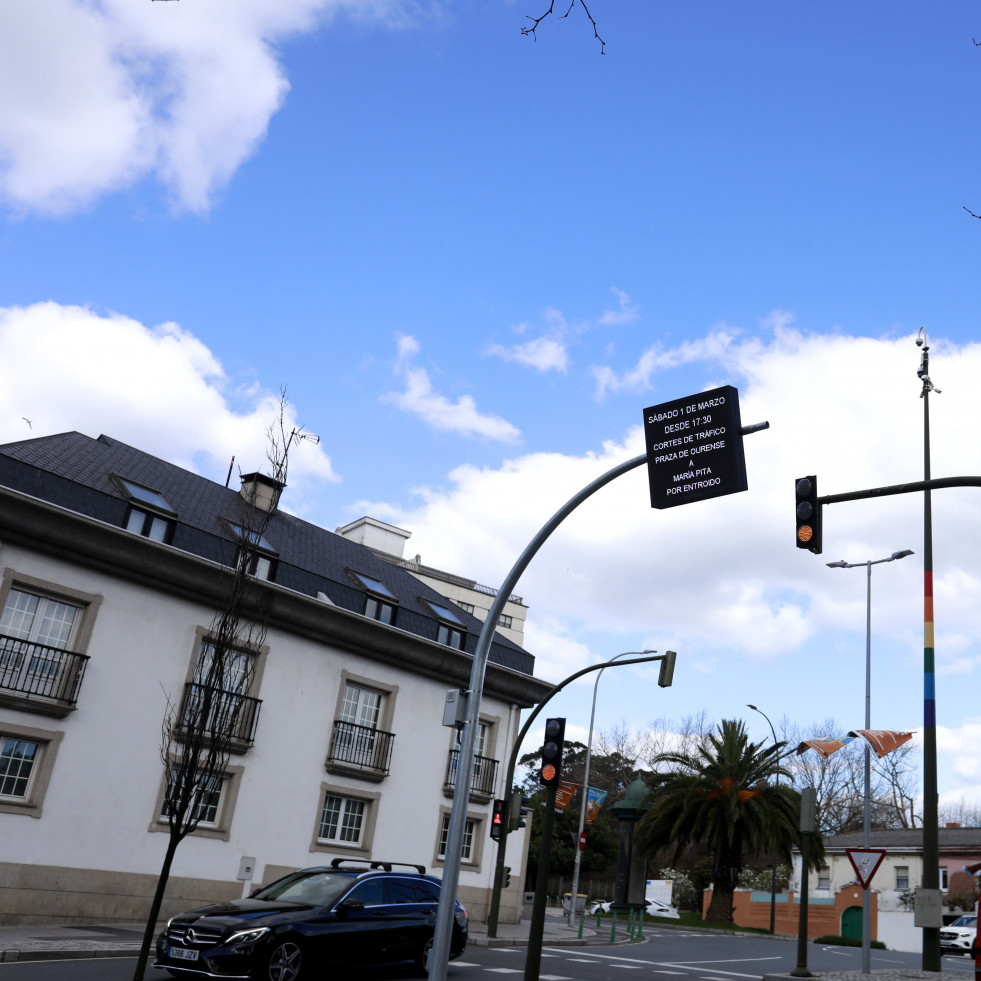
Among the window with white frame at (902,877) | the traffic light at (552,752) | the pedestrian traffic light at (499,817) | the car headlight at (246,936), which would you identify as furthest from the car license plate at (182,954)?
the window with white frame at (902,877)

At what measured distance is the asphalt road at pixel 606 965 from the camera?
41.9 feet

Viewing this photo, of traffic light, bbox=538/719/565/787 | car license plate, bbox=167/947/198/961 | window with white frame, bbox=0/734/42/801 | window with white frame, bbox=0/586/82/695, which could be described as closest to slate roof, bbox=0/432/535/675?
window with white frame, bbox=0/586/82/695

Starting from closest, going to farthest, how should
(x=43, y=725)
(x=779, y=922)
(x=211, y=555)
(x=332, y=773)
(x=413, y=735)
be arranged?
1. (x=43, y=725)
2. (x=211, y=555)
3. (x=332, y=773)
4. (x=413, y=735)
5. (x=779, y=922)

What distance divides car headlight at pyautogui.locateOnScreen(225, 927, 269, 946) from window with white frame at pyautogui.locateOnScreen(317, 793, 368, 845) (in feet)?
40.9

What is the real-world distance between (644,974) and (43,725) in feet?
39.7

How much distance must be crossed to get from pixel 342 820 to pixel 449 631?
20.4 feet

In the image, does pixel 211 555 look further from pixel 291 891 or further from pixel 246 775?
pixel 291 891

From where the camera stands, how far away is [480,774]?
92.4ft

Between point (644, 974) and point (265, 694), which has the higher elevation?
point (265, 694)

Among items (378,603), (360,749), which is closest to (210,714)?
(360,749)

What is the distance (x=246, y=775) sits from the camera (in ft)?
73.6

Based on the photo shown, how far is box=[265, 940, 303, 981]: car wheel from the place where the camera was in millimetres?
11781

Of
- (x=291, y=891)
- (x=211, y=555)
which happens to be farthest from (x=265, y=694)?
(x=291, y=891)

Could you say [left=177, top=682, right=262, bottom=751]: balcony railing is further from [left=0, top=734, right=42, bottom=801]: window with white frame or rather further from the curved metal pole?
[left=0, top=734, right=42, bottom=801]: window with white frame
